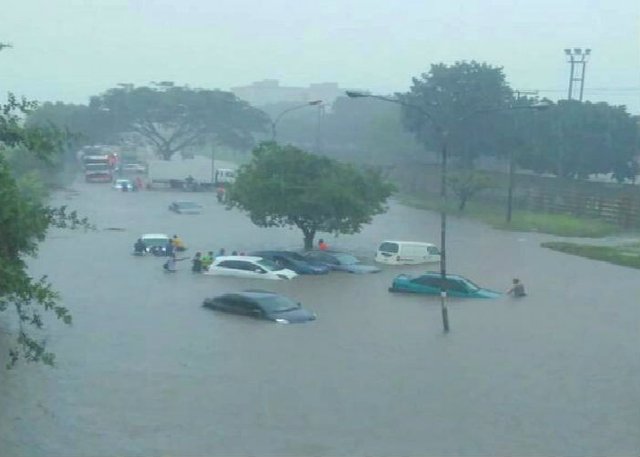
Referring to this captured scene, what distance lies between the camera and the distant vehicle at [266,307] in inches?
870

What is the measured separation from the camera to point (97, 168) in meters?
69.6

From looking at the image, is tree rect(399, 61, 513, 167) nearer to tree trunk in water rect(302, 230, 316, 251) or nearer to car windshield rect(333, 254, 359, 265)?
tree trunk in water rect(302, 230, 316, 251)

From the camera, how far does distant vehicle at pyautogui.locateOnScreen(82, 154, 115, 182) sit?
69688 millimetres

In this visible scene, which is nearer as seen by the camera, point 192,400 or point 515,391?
point 192,400

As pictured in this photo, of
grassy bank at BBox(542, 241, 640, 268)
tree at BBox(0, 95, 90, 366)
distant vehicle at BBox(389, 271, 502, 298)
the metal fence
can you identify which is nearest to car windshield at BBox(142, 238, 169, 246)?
distant vehicle at BBox(389, 271, 502, 298)

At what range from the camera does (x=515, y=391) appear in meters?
15.9

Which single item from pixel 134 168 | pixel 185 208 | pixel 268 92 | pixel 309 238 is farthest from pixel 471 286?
pixel 268 92

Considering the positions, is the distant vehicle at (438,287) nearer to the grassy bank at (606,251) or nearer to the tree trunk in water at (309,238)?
the grassy bank at (606,251)

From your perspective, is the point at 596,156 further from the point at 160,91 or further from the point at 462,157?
the point at 160,91

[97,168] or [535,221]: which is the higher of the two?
[97,168]

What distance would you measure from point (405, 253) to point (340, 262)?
275 cm

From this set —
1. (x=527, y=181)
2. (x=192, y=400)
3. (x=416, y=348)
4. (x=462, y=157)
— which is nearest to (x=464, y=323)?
(x=416, y=348)

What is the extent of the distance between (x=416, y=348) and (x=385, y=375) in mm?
2640

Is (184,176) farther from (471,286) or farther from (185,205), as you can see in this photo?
(471,286)
